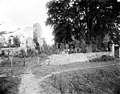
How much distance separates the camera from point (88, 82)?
32.4ft

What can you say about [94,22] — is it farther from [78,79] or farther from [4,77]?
[4,77]

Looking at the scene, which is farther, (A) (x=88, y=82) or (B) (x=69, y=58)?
(B) (x=69, y=58)

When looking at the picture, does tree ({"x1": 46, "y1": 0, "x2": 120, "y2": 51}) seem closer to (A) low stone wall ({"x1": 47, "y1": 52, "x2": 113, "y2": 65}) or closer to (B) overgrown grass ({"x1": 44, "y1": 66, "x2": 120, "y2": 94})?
(A) low stone wall ({"x1": 47, "y1": 52, "x2": 113, "y2": 65})

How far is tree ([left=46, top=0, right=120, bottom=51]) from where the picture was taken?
2055 centimetres

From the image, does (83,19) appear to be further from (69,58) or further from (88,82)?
(88,82)

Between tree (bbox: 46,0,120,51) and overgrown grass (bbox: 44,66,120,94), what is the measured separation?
11.1 m

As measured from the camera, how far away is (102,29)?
2152 centimetres

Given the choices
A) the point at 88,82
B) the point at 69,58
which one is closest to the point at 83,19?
the point at 69,58

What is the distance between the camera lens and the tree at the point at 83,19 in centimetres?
2055

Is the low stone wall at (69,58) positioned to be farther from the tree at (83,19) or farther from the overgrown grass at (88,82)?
the overgrown grass at (88,82)

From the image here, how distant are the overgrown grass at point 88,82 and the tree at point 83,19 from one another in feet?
36.5

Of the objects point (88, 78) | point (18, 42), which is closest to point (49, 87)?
point (88, 78)

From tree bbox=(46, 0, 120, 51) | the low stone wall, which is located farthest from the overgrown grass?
tree bbox=(46, 0, 120, 51)

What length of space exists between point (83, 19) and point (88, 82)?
15181mm
